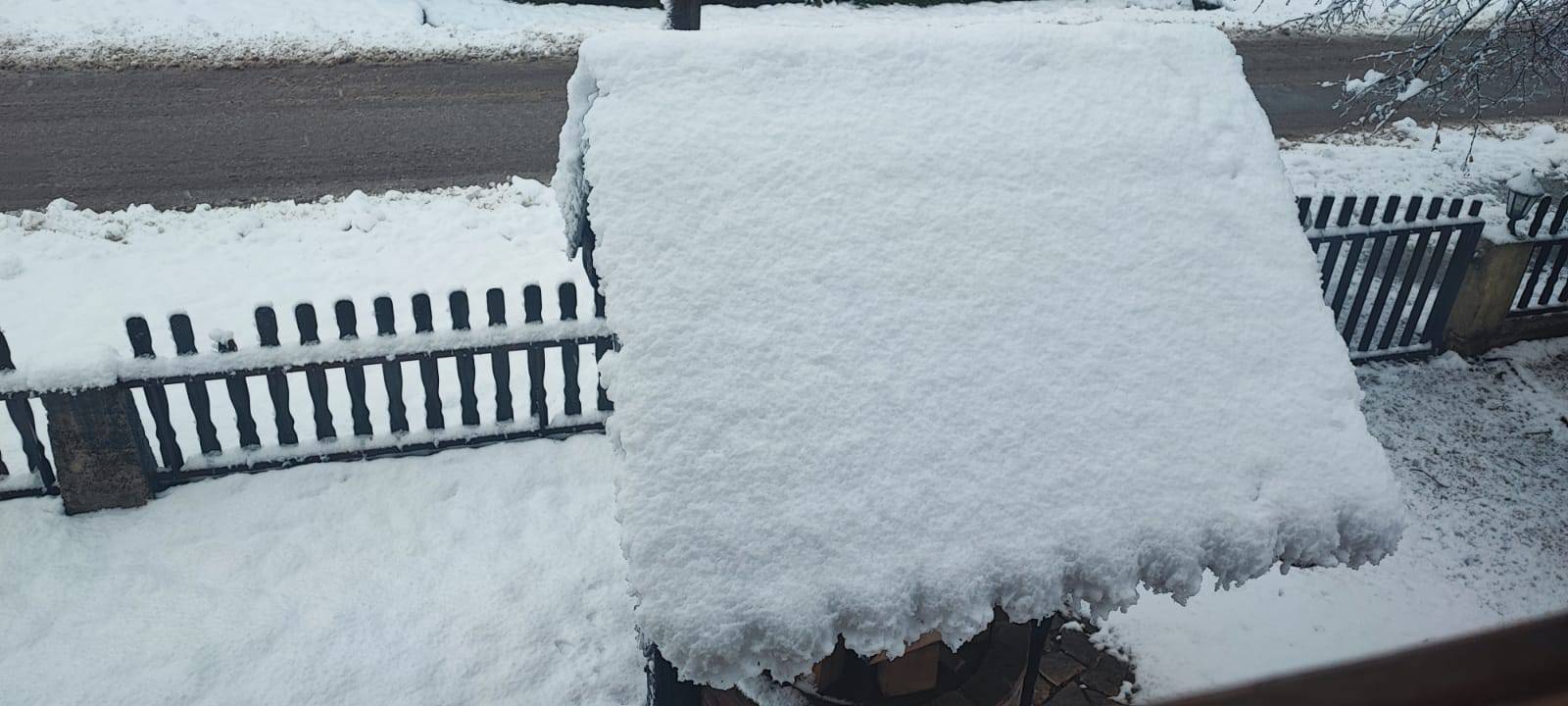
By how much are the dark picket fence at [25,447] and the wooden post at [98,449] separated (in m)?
0.10

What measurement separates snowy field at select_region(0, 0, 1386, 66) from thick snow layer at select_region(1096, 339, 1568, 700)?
19.8 ft

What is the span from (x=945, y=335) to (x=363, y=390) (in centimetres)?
352

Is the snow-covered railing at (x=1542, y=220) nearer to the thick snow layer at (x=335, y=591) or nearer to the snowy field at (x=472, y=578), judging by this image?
the snowy field at (x=472, y=578)

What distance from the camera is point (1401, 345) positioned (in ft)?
22.6

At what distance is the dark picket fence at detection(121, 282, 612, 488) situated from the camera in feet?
15.9

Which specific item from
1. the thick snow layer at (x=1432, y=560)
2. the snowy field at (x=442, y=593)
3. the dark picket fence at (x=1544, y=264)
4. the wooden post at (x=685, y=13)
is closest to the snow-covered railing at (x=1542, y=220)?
the dark picket fence at (x=1544, y=264)

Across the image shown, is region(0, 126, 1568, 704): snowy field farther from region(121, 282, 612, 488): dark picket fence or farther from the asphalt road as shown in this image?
the asphalt road

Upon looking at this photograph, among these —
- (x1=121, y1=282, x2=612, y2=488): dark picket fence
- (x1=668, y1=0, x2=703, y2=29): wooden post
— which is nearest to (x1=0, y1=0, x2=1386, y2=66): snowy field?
(x1=668, y1=0, x2=703, y2=29): wooden post

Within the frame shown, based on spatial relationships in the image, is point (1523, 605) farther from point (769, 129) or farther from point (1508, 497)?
point (769, 129)

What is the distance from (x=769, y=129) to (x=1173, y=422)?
145cm

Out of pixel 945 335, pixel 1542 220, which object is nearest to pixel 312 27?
pixel 945 335

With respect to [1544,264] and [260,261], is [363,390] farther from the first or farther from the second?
[1544,264]

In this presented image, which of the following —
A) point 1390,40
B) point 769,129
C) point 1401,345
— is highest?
point 769,129

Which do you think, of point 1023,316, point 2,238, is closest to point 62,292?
point 2,238
